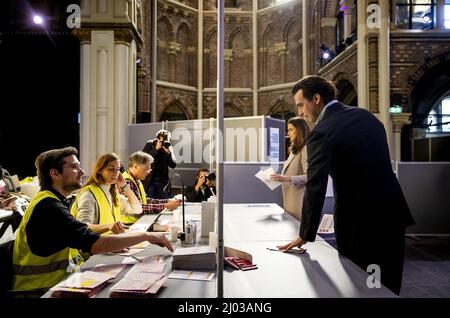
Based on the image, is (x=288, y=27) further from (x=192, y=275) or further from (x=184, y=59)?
(x=192, y=275)

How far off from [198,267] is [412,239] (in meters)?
5.08

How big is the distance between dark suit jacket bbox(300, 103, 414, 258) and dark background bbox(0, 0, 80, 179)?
287 inches

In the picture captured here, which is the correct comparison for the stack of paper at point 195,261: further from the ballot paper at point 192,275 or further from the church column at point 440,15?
the church column at point 440,15

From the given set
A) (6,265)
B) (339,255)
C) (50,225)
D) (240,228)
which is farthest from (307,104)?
(6,265)

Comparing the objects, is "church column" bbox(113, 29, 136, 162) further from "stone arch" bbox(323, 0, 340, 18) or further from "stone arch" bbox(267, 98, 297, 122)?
"stone arch" bbox(267, 98, 297, 122)

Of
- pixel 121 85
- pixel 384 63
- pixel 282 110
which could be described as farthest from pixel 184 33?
pixel 384 63

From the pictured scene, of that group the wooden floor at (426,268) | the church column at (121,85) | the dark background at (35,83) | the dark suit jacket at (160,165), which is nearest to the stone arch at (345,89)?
the wooden floor at (426,268)

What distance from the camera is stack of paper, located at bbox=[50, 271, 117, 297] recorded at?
53.2 inches

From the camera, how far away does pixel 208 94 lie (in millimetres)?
14570

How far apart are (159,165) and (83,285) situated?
351cm

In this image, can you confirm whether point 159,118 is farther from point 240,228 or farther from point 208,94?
point 240,228

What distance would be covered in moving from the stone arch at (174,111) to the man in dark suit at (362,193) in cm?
1205

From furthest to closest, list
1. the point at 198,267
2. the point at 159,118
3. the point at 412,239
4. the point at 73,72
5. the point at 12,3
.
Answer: the point at 159,118
the point at 73,72
the point at 12,3
the point at 412,239
the point at 198,267

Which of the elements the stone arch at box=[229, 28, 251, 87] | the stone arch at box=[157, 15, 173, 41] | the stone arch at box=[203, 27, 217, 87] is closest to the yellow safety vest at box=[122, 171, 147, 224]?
the stone arch at box=[157, 15, 173, 41]
